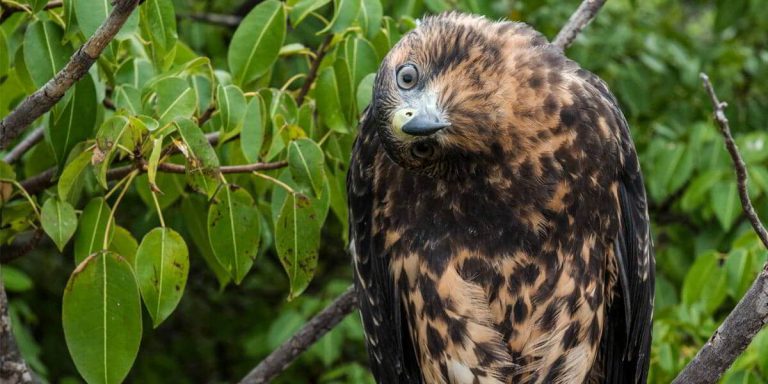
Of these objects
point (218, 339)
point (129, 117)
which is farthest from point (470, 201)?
point (218, 339)

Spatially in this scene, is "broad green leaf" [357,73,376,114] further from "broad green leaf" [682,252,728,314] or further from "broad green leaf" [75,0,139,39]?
"broad green leaf" [682,252,728,314]

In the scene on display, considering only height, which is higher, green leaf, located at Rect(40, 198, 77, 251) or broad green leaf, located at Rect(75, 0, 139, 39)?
broad green leaf, located at Rect(75, 0, 139, 39)

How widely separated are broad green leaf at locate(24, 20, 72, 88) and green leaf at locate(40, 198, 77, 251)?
0.99ft

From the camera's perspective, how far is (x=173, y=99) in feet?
9.50

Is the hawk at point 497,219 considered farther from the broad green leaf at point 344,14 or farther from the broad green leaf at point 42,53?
the broad green leaf at point 42,53

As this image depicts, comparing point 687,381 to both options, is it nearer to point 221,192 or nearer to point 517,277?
point 517,277

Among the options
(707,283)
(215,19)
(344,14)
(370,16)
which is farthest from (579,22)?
(215,19)

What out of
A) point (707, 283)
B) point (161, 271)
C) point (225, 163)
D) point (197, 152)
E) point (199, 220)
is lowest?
point (707, 283)

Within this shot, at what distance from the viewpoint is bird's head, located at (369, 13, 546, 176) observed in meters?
2.59

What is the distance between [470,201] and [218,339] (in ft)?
12.1

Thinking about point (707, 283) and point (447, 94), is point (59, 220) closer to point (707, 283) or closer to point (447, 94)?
point (447, 94)

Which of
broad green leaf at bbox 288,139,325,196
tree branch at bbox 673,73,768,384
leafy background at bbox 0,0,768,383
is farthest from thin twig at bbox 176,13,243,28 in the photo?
tree branch at bbox 673,73,768,384

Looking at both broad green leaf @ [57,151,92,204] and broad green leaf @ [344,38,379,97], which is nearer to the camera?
broad green leaf @ [57,151,92,204]

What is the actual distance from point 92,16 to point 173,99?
304 mm
